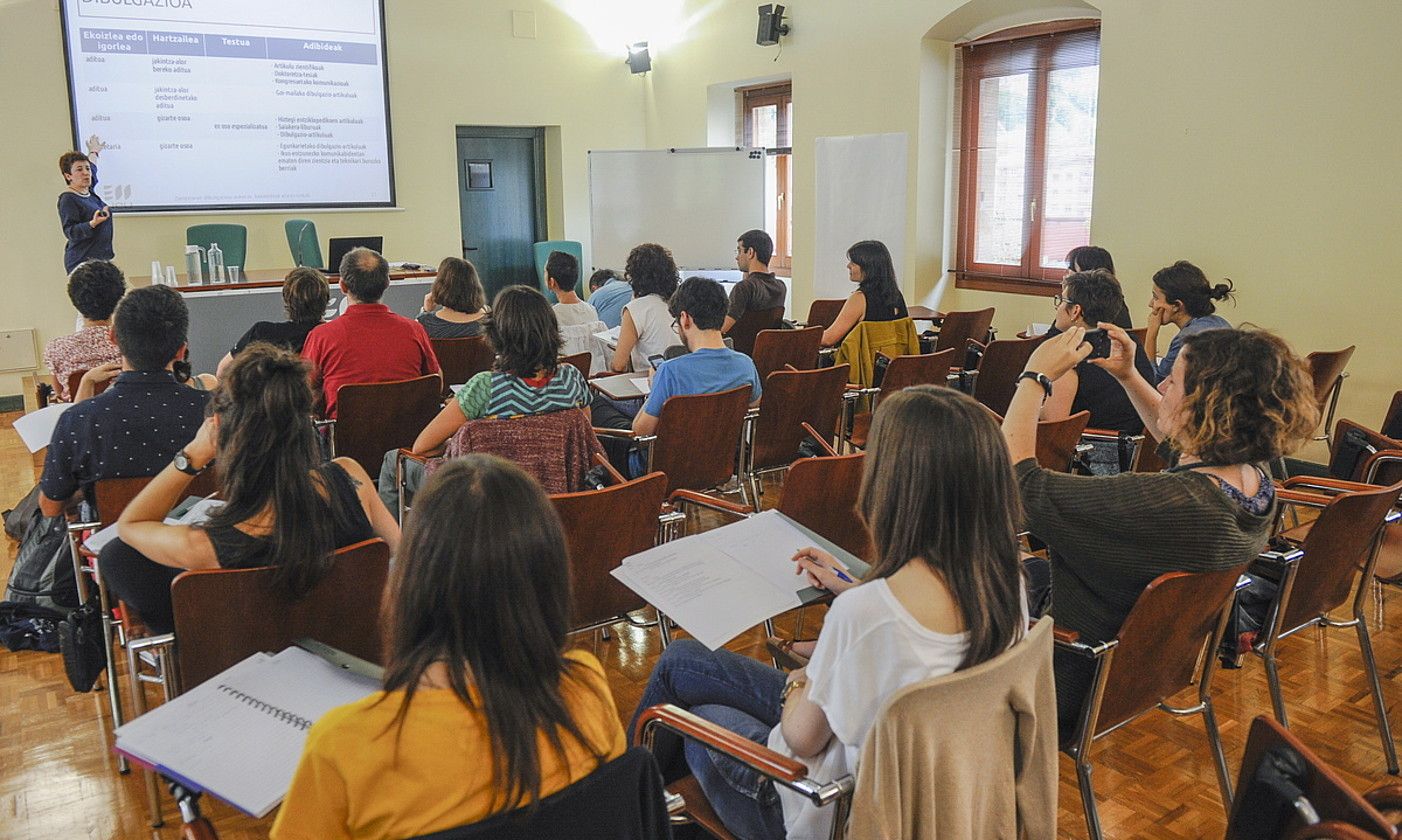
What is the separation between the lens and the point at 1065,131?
7.13 meters

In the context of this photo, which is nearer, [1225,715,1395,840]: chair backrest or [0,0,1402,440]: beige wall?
[1225,715,1395,840]: chair backrest

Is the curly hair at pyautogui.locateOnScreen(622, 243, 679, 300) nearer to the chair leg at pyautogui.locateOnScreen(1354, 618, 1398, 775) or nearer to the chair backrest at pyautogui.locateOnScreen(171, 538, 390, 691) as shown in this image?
the chair backrest at pyautogui.locateOnScreen(171, 538, 390, 691)

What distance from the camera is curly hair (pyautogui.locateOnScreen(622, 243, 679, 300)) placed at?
16.0ft

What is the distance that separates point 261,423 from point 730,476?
2112mm

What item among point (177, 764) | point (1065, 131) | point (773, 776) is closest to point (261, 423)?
point (177, 764)

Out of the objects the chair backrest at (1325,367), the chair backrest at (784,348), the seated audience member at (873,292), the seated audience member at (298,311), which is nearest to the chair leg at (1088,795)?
the chair backrest at (784,348)

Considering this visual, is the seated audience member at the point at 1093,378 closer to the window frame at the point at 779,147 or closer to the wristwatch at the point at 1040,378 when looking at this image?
the wristwatch at the point at 1040,378

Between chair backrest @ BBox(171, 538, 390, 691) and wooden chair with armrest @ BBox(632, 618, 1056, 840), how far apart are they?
2.51 ft

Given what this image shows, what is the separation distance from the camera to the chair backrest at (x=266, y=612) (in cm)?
197

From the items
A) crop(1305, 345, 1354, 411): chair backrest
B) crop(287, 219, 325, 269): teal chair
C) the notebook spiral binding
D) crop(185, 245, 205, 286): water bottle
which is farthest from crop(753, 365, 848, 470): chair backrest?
crop(287, 219, 325, 269): teal chair

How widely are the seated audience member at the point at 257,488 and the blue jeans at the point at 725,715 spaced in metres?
0.71

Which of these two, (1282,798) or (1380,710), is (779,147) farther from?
(1282,798)

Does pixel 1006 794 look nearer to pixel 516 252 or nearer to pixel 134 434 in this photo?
pixel 134 434

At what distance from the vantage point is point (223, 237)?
839 centimetres
